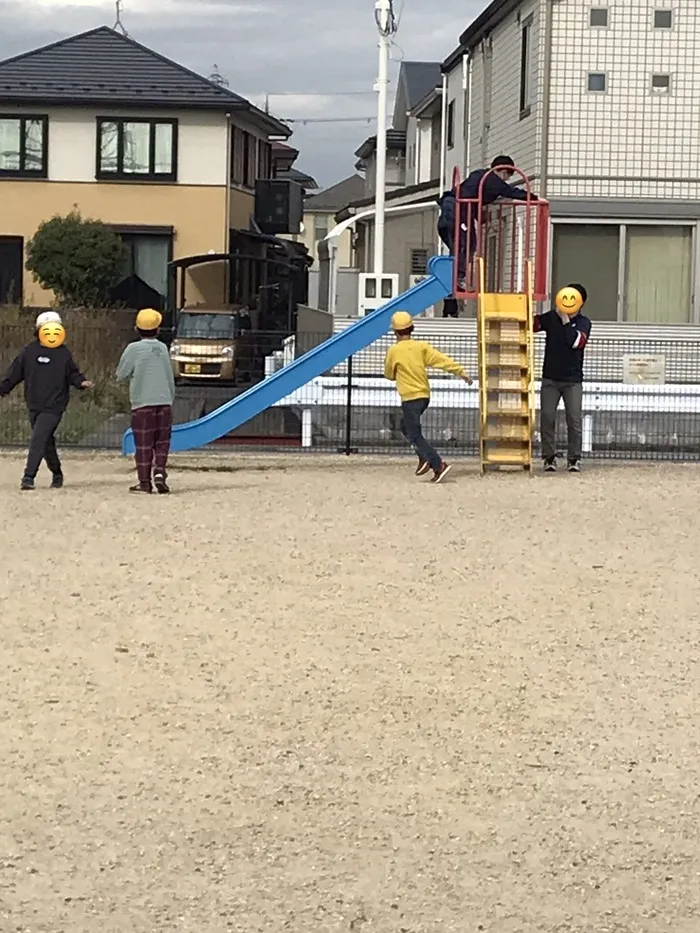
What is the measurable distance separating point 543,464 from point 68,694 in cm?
1221

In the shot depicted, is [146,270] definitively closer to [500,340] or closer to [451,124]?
[451,124]

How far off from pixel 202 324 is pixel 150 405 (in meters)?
16.4

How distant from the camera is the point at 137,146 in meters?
46.4

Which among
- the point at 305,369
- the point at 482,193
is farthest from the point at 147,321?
Answer: the point at 482,193

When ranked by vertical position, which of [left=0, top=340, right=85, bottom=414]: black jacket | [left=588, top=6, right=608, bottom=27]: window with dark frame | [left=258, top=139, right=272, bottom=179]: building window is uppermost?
[left=258, top=139, right=272, bottom=179]: building window

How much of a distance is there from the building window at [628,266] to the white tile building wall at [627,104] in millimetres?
607

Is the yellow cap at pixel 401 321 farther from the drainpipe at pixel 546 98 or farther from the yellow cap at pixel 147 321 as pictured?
the drainpipe at pixel 546 98

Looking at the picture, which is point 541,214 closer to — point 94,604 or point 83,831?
point 94,604

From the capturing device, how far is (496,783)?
22.9 ft

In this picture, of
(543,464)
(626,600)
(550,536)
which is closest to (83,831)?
(626,600)

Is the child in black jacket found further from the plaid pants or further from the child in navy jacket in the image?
the child in navy jacket

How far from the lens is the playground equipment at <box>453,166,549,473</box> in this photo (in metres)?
18.8

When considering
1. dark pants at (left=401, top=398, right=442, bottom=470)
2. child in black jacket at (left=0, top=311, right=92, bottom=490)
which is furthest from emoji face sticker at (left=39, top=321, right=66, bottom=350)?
dark pants at (left=401, top=398, right=442, bottom=470)

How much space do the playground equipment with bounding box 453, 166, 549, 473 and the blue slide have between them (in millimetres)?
362
